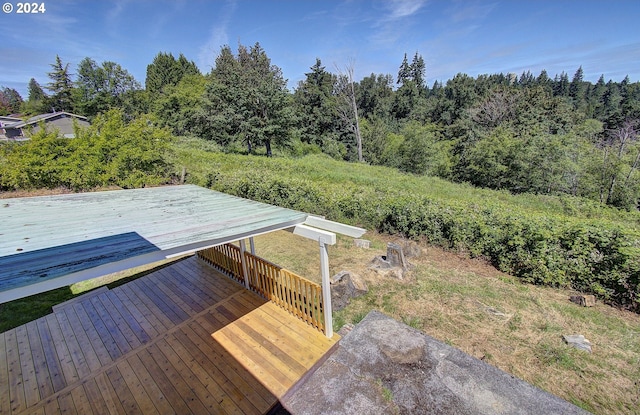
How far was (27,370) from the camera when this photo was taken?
3.02 metres

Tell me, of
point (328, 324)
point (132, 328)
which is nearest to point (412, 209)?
point (328, 324)

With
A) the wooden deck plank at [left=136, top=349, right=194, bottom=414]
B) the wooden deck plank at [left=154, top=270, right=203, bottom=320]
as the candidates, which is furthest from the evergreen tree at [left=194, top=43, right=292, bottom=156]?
the wooden deck plank at [left=136, top=349, right=194, bottom=414]

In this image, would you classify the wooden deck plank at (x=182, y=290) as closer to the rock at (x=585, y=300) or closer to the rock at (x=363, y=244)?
the rock at (x=363, y=244)

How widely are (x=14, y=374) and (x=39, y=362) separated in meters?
0.20

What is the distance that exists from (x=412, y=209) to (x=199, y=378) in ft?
18.7

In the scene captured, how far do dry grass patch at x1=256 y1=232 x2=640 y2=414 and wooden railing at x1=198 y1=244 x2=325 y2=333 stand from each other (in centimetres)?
72

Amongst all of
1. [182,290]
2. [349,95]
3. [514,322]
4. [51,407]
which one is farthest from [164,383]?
[349,95]

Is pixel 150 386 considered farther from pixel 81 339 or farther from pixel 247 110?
pixel 247 110

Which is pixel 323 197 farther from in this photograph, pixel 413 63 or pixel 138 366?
pixel 413 63

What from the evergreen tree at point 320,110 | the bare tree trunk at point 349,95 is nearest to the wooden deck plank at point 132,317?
the bare tree trunk at point 349,95

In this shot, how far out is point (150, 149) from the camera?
11281 mm

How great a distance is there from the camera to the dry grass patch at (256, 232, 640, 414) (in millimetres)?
3039

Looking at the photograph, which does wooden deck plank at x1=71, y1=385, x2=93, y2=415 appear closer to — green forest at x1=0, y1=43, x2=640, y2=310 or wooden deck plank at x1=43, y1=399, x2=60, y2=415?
wooden deck plank at x1=43, y1=399, x2=60, y2=415

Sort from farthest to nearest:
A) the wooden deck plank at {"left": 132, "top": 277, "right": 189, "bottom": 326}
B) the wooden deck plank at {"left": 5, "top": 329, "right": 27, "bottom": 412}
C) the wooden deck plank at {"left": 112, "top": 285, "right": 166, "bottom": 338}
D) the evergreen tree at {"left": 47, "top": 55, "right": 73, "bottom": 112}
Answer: the evergreen tree at {"left": 47, "top": 55, "right": 73, "bottom": 112} < the wooden deck plank at {"left": 132, "top": 277, "right": 189, "bottom": 326} < the wooden deck plank at {"left": 112, "top": 285, "right": 166, "bottom": 338} < the wooden deck plank at {"left": 5, "top": 329, "right": 27, "bottom": 412}
